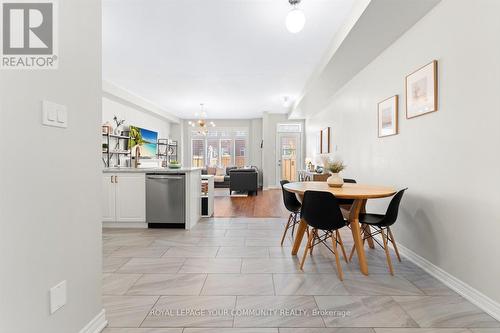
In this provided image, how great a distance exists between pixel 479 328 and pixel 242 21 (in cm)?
367

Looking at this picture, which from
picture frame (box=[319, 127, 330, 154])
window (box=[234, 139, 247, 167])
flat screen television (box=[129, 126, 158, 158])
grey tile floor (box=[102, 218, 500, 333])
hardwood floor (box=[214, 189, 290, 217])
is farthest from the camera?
window (box=[234, 139, 247, 167])

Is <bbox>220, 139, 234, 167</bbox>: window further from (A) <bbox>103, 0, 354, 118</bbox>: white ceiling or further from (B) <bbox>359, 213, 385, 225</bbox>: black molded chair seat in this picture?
(B) <bbox>359, 213, 385, 225</bbox>: black molded chair seat

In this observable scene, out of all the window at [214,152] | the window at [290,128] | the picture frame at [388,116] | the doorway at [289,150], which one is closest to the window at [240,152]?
the window at [214,152]

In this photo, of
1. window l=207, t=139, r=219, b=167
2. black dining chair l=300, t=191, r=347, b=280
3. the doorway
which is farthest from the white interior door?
black dining chair l=300, t=191, r=347, b=280

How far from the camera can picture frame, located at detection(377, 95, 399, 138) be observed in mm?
3037

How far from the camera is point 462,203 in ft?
6.68

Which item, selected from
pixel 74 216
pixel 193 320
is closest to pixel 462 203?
pixel 193 320

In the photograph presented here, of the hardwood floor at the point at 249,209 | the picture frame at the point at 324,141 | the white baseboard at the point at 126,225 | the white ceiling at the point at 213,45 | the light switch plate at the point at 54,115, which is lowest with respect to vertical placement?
the hardwood floor at the point at 249,209

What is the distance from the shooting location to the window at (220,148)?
420 inches

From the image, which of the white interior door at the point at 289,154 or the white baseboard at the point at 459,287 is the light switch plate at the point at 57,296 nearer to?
the white baseboard at the point at 459,287

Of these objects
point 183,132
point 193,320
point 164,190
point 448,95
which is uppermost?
point 183,132

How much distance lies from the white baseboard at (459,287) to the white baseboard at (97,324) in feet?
8.64

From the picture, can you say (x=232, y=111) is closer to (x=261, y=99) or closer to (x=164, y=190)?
(x=261, y=99)

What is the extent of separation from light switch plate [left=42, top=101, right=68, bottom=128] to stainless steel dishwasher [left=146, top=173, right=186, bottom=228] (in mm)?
2552
